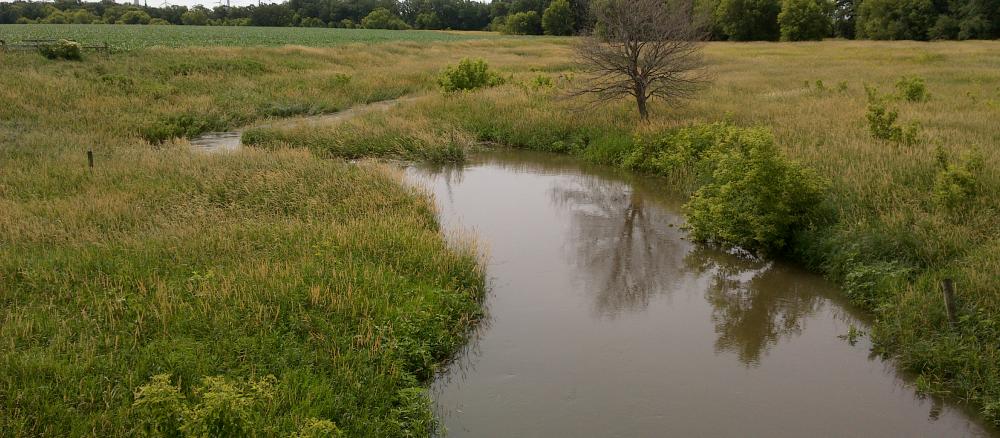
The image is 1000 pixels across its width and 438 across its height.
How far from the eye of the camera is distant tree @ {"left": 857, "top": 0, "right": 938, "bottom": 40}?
63.2 metres

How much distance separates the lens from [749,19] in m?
72.1

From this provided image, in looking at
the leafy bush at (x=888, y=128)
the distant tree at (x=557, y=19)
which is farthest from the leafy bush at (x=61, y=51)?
the distant tree at (x=557, y=19)

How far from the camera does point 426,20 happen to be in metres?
115

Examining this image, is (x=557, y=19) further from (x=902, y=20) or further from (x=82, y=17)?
(x=82, y=17)

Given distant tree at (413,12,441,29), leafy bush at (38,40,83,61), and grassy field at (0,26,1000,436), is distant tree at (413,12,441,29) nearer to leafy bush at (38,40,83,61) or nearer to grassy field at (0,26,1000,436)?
leafy bush at (38,40,83,61)

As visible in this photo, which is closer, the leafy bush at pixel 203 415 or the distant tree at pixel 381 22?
the leafy bush at pixel 203 415

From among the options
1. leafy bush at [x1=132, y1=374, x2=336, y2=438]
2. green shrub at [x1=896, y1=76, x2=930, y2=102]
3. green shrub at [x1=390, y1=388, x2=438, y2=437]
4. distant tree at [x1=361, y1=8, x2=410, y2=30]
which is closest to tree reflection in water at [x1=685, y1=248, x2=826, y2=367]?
green shrub at [x1=390, y1=388, x2=438, y2=437]

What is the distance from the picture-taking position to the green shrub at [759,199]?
11641 mm

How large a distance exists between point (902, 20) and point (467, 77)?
52.8 meters

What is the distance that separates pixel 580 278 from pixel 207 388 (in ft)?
21.1

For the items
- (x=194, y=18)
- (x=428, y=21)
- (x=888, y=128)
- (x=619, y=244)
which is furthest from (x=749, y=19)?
(x=194, y=18)

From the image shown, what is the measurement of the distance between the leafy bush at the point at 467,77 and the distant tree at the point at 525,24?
227ft

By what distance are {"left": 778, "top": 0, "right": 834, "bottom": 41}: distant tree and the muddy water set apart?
60.5m

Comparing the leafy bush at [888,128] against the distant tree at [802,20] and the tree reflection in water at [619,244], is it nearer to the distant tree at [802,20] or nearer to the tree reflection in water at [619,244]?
the tree reflection in water at [619,244]
